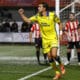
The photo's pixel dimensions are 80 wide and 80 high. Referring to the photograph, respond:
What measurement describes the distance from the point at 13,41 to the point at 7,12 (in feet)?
15.1

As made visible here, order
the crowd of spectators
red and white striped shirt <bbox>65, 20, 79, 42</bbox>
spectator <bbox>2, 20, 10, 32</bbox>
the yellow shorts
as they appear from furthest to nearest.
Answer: spectator <bbox>2, 20, 10, 32</bbox> → the crowd of spectators → red and white striped shirt <bbox>65, 20, 79, 42</bbox> → the yellow shorts

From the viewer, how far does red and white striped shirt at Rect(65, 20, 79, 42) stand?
15.9 metres

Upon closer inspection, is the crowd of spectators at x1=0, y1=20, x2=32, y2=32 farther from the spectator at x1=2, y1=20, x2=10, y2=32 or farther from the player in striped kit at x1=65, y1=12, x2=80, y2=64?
the player in striped kit at x1=65, y1=12, x2=80, y2=64

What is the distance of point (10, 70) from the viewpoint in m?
14.3

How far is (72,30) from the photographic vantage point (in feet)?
52.9

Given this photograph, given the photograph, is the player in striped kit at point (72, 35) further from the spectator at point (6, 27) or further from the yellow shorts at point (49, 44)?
the spectator at point (6, 27)

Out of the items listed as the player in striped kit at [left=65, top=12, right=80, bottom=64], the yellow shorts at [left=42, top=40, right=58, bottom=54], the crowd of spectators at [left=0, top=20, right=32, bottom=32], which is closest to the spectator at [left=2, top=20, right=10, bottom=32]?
the crowd of spectators at [left=0, top=20, right=32, bottom=32]

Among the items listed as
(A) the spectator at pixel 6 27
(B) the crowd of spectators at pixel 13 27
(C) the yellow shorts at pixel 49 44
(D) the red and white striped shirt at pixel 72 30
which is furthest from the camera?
(A) the spectator at pixel 6 27

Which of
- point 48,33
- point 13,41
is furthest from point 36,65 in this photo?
point 13,41

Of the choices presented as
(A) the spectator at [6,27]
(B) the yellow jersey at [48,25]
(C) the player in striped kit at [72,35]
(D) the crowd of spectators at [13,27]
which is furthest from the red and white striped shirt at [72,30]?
(A) the spectator at [6,27]

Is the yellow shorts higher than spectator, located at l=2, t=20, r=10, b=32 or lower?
lower

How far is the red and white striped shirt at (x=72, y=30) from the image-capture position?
1588 centimetres

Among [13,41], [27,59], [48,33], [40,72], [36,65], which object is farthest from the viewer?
[13,41]

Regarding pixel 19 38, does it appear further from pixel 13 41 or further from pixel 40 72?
pixel 40 72
